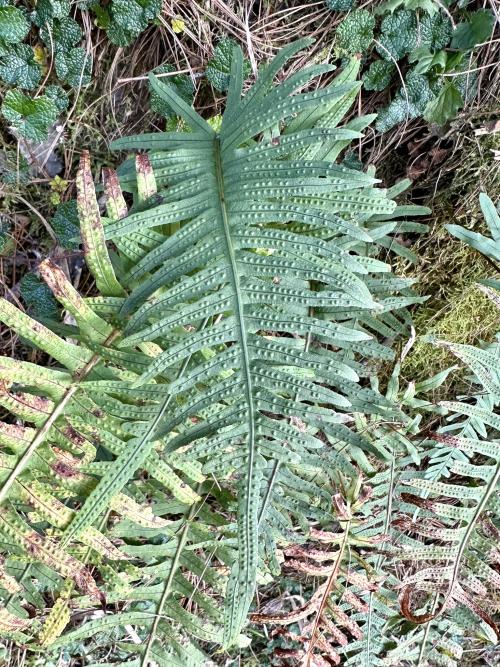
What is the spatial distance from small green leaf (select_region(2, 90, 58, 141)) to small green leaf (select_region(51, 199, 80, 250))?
0.61 feet

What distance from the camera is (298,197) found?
1.24m

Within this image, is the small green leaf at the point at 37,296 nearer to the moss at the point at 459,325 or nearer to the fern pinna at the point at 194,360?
the fern pinna at the point at 194,360

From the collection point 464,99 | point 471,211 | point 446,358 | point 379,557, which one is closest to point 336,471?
point 379,557

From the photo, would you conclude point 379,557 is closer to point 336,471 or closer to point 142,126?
point 336,471

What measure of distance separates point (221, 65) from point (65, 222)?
1.95ft

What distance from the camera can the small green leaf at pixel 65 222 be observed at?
1611 mm

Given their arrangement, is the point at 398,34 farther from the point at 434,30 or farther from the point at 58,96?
the point at 58,96

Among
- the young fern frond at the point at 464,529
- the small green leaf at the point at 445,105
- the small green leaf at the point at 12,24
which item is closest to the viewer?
the young fern frond at the point at 464,529

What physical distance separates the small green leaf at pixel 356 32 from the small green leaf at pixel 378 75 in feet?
0.18

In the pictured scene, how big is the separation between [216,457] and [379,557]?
0.81m

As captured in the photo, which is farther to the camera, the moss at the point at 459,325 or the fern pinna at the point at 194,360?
the moss at the point at 459,325

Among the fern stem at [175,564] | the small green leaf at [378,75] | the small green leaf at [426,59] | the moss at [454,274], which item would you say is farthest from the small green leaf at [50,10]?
the fern stem at [175,564]

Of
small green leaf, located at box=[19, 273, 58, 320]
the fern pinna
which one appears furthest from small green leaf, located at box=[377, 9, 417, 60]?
small green leaf, located at box=[19, 273, 58, 320]

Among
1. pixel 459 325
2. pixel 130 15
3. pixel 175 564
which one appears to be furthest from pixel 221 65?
pixel 175 564
